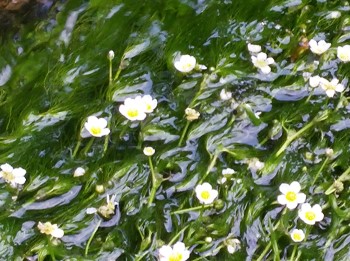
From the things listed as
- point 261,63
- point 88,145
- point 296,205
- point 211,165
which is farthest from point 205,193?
point 261,63

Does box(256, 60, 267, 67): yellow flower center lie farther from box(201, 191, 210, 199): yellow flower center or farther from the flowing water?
box(201, 191, 210, 199): yellow flower center

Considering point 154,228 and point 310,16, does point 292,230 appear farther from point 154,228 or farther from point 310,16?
point 310,16

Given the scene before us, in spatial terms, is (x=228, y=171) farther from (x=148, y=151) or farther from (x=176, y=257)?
(x=176, y=257)

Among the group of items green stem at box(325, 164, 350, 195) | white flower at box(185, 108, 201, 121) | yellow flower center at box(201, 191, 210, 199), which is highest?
white flower at box(185, 108, 201, 121)

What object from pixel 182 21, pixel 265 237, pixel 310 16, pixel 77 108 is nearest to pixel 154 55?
pixel 182 21

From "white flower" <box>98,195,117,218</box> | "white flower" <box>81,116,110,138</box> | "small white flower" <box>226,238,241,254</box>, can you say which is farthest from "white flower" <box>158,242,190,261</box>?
"white flower" <box>81,116,110,138</box>
